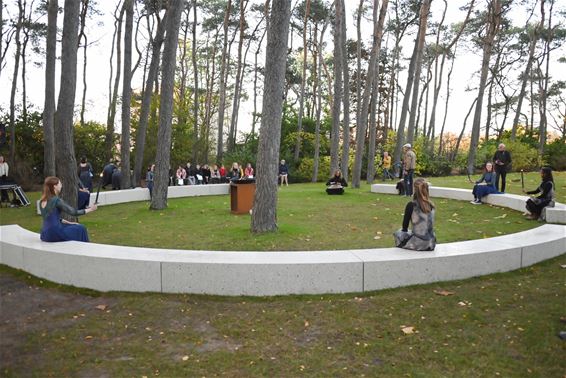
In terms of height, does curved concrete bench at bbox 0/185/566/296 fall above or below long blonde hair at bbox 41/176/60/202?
below

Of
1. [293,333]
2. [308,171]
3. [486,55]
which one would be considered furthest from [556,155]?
[293,333]

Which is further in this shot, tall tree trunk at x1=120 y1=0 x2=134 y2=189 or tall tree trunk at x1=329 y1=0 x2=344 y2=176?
tall tree trunk at x1=329 y1=0 x2=344 y2=176

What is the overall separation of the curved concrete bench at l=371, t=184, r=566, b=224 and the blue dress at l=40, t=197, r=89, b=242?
9.26m

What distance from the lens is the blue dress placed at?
6.65m

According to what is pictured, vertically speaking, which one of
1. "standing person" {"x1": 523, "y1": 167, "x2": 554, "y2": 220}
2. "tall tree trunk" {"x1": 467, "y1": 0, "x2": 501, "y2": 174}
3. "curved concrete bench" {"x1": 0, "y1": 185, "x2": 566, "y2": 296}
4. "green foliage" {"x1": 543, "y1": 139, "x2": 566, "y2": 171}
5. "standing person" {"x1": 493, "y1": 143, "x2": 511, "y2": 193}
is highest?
"tall tree trunk" {"x1": 467, "y1": 0, "x2": 501, "y2": 174}

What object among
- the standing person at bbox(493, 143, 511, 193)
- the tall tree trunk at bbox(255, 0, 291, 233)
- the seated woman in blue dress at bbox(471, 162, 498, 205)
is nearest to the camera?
the tall tree trunk at bbox(255, 0, 291, 233)

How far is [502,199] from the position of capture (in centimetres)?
1275

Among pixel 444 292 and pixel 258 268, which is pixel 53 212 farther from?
pixel 444 292

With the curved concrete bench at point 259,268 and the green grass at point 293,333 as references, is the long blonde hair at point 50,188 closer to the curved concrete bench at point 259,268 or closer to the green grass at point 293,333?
the curved concrete bench at point 259,268

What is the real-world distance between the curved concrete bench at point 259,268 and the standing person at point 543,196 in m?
3.98

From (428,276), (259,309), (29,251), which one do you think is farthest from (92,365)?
(428,276)

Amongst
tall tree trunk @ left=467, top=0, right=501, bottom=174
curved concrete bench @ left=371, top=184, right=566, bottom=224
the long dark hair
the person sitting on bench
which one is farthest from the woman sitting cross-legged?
tall tree trunk @ left=467, top=0, right=501, bottom=174

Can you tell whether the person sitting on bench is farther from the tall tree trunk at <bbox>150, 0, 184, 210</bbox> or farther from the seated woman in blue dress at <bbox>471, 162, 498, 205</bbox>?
the tall tree trunk at <bbox>150, 0, 184, 210</bbox>

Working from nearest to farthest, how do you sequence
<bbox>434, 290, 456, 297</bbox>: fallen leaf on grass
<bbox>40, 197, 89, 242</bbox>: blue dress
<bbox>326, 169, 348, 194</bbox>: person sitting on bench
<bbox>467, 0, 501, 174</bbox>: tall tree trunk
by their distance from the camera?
<bbox>434, 290, 456, 297</bbox>: fallen leaf on grass → <bbox>40, 197, 89, 242</bbox>: blue dress → <bbox>326, 169, 348, 194</bbox>: person sitting on bench → <bbox>467, 0, 501, 174</bbox>: tall tree trunk
